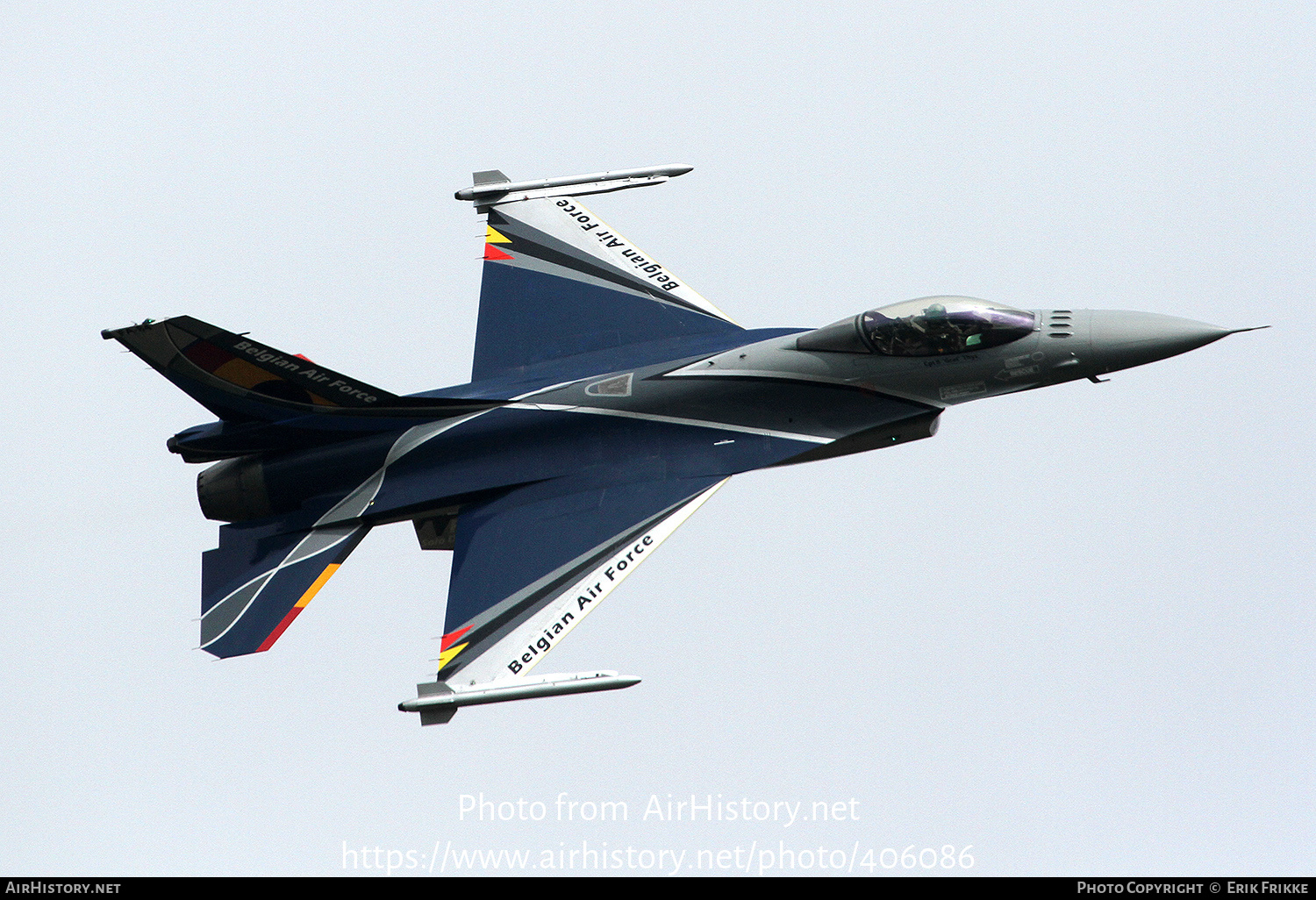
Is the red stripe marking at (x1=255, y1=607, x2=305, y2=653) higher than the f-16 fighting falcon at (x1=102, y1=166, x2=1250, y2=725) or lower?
lower

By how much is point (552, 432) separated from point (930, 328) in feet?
14.6

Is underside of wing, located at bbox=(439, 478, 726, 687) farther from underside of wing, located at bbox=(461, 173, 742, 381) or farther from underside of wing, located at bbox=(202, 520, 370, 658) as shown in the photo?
underside of wing, located at bbox=(461, 173, 742, 381)

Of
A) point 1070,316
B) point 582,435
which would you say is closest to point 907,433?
point 1070,316

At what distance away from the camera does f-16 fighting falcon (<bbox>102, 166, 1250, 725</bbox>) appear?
19.4 m

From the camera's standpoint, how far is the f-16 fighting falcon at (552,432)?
19.4 meters

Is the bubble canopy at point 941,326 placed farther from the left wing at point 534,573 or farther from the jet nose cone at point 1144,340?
the left wing at point 534,573

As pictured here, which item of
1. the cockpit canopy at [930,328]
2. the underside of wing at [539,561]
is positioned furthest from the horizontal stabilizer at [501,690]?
the cockpit canopy at [930,328]

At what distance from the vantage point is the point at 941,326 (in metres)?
19.5

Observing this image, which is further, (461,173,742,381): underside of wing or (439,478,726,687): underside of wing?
(461,173,742,381): underside of wing

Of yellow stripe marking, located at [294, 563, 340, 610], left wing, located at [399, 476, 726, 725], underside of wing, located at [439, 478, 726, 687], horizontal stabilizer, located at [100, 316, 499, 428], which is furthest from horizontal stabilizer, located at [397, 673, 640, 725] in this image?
horizontal stabilizer, located at [100, 316, 499, 428]

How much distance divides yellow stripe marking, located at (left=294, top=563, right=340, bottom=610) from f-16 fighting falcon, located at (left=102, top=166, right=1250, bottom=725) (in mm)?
31

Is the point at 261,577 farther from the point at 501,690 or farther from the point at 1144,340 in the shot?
the point at 1144,340

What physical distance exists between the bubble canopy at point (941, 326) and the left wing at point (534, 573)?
2.46 m

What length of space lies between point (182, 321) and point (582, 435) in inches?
187
